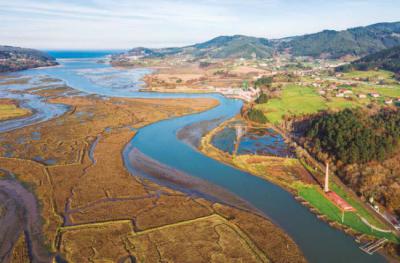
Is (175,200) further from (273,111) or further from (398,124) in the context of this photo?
(273,111)

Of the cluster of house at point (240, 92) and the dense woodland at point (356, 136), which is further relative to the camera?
the cluster of house at point (240, 92)

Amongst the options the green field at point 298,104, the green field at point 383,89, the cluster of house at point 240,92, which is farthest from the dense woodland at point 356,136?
the cluster of house at point 240,92

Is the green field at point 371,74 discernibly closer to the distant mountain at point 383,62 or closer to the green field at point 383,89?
the distant mountain at point 383,62

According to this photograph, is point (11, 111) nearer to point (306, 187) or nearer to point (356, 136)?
point (306, 187)

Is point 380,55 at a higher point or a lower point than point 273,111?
higher

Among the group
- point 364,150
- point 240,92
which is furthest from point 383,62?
point 364,150

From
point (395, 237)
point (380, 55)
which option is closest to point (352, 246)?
point (395, 237)
